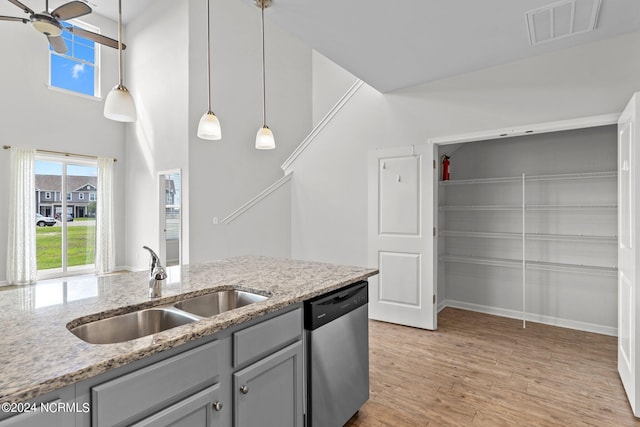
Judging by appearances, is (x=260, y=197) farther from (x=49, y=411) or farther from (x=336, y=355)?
(x=49, y=411)

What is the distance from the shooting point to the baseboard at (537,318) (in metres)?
3.56

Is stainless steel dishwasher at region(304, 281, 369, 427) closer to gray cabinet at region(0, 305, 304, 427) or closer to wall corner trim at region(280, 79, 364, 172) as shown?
gray cabinet at region(0, 305, 304, 427)

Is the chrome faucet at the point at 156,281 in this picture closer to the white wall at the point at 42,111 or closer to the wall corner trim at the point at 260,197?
the wall corner trim at the point at 260,197

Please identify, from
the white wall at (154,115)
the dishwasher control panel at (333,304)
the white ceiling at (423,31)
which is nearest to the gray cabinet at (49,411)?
the dishwasher control panel at (333,304)

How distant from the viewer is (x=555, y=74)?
3.06m

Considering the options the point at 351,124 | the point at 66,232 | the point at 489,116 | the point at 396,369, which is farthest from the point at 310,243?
the point at 66,232

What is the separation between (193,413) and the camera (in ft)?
3.94

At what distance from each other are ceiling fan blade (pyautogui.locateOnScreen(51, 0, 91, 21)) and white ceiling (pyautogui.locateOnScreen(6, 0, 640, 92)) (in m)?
1.64

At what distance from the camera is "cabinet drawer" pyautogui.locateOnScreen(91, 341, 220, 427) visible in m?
0.97

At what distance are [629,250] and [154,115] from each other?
23.0 feet

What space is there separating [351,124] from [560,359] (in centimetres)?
324

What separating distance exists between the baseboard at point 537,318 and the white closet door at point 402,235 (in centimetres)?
80

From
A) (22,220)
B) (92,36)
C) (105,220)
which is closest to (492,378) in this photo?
(92,36)

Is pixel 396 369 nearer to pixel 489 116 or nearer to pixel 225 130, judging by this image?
pixel 489 116
